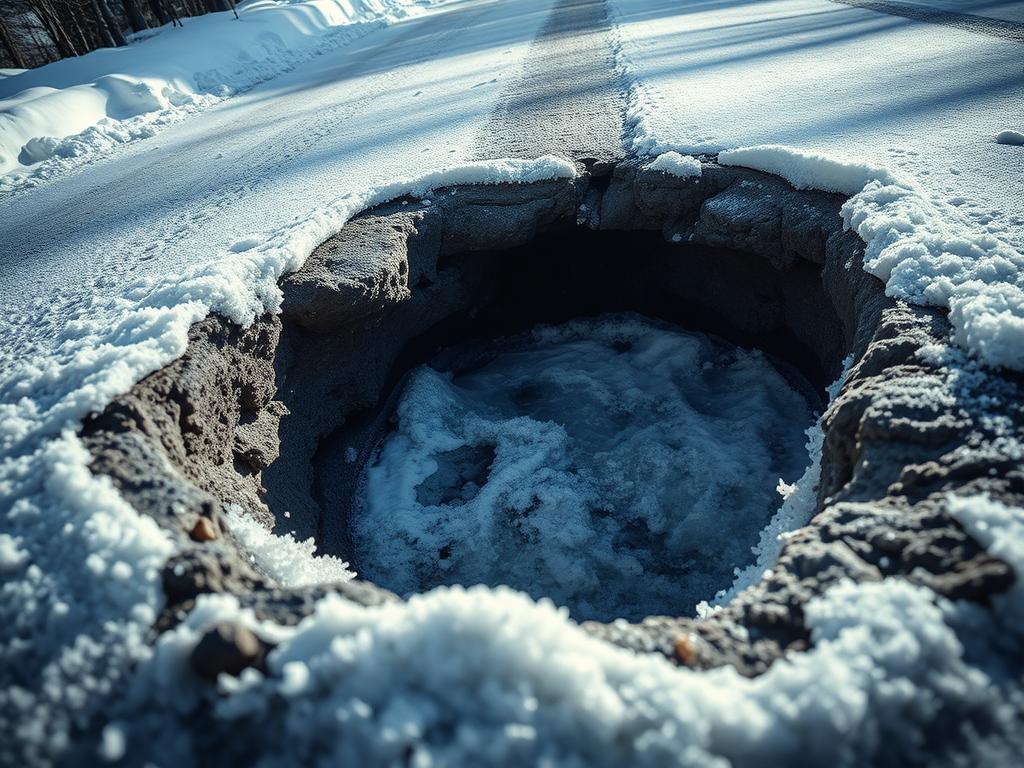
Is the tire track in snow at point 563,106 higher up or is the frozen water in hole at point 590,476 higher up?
the tire track in snow at point 563,106

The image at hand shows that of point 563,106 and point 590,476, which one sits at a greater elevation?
point 563,106

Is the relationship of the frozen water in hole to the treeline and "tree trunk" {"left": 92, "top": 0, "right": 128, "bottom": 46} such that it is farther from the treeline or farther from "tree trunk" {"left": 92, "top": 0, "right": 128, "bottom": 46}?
"tree trunk" {"left": 92, "top": 0, "right": 128, "bottom": 46}

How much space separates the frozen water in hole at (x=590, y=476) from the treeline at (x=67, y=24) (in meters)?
11.8

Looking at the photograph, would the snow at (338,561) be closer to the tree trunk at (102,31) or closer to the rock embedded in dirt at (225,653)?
the rock embedded in dirt at (225,653)

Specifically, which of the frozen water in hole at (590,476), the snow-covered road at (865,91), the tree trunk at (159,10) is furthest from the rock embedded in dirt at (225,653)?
the tree trunk at (159,10)

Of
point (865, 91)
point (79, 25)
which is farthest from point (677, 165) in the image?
point (79, 25)

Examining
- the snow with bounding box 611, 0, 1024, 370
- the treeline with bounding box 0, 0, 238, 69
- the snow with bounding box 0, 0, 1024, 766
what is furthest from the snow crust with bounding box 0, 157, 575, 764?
the treeline with bounding box 0, 0, 238, 69

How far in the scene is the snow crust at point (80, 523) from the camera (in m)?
1.27

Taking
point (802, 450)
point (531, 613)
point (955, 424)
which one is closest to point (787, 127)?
point (802, 450)

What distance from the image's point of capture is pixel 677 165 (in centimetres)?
367

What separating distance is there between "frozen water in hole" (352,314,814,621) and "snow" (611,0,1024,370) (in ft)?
4.09

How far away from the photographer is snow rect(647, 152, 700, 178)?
3652mm

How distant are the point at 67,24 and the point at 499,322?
1371 cm

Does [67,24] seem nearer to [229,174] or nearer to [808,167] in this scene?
[229,174]
